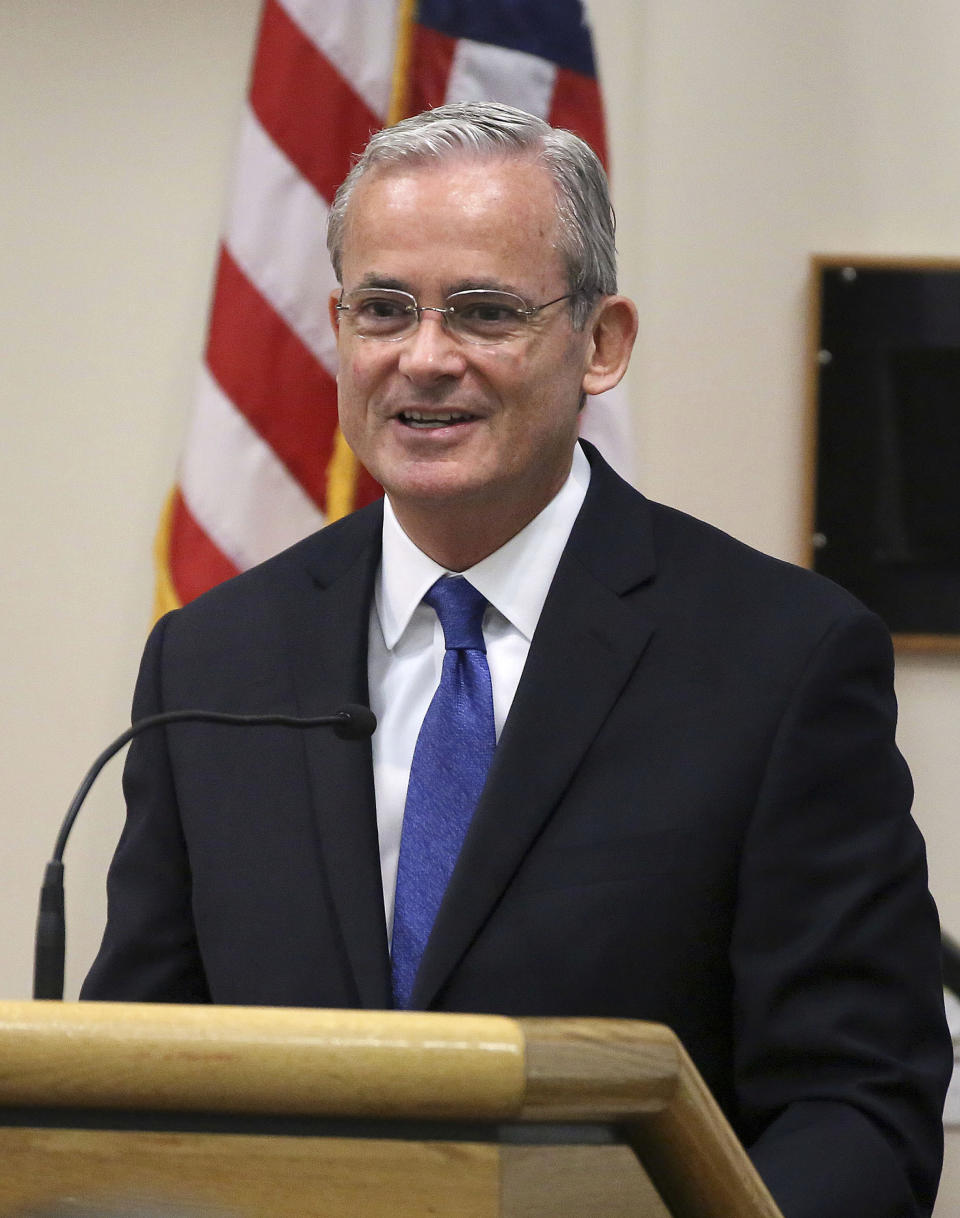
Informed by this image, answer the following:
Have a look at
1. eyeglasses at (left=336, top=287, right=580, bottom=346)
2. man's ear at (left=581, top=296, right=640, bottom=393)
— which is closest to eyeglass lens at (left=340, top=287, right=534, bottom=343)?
eyeglasses at (left=336, top=287, right=580, bottom=346)

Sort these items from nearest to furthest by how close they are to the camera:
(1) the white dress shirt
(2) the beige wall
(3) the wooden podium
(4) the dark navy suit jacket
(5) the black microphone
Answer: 1. (3) the wooden podium
2. (5) the black microphone
3. (4) the dark navy suit jacket
4. (1) the white dress shirt
5. (2) the beige wall

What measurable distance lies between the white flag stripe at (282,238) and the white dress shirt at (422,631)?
90 centimetres

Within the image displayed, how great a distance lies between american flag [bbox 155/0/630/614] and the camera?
8.04 feet

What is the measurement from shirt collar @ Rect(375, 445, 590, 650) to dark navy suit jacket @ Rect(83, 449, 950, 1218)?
37 mm

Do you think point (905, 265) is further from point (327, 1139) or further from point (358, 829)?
point (327, 1139)

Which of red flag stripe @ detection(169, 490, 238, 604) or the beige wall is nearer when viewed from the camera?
red flag stripe @ detection(169, 490, 238, 604)

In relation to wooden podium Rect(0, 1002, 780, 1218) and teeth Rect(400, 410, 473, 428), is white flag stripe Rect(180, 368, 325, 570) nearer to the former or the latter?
teeth Rect(400, 410, 473, 428)

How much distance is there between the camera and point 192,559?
8.09 ft

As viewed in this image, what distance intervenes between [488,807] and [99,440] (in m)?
1.62

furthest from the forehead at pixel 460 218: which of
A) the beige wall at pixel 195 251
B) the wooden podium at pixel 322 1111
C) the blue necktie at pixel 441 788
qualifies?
the beige wall at pixel 195 251

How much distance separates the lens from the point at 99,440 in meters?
2.78

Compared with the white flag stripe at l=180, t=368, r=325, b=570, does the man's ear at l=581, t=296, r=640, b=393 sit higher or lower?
higher

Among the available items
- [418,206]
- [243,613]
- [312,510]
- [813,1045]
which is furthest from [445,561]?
[312,510]

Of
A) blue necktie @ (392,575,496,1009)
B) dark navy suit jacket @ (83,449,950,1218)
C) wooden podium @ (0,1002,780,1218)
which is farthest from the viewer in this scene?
blue necktie @ (392,575,496,1009)
